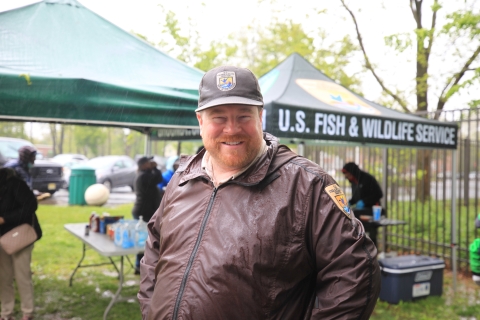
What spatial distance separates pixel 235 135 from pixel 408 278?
4.69 m

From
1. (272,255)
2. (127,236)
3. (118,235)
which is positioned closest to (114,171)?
(118,235)

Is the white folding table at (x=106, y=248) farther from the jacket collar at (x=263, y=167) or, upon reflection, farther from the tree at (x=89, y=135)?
the tree at (x=89, y=135)

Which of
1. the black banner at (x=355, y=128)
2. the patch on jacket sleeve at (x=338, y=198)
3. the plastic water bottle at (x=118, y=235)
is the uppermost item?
the black banner at (x=355, y=128)

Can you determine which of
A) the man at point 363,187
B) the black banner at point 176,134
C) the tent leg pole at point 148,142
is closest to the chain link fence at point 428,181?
the man at point 363,187

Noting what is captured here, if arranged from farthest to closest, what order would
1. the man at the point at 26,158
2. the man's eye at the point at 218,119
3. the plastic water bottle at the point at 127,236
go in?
the man at the point at 26,158
the plastic water bottle at the point at 127,236
the man's eye at the point at 218,119

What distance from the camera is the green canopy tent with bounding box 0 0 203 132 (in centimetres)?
335

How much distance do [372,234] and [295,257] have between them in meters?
5.24

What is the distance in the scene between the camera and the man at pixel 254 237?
55.6 inches

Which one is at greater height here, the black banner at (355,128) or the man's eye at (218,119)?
the black banner at (355,128)

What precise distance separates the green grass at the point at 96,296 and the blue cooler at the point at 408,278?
0.10 metres

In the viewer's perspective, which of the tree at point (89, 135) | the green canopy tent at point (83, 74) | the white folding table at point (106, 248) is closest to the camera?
the green canopy tent at point (83, 74)

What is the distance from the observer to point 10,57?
3512 mm

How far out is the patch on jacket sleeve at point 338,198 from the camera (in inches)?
57.4

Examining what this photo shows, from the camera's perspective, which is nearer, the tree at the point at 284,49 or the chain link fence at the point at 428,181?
the chain link fence at the point at 428,181
